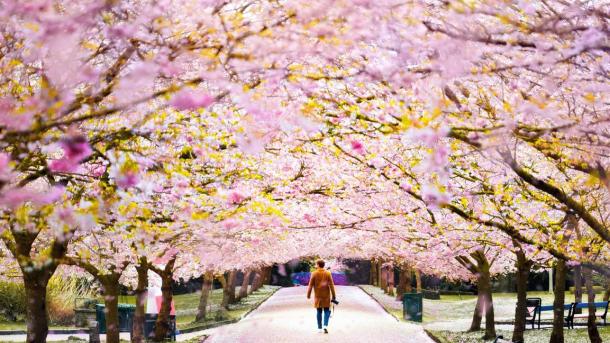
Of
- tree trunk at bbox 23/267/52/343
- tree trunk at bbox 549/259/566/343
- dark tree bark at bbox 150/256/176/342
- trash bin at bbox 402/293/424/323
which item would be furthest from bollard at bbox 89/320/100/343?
trash bin at bbox 402/293/424/323

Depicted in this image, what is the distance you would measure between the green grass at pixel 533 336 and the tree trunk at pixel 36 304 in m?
9.88

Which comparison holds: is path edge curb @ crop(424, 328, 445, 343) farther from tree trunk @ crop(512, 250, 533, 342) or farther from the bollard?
the bollard

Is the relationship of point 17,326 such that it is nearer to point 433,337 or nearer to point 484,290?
point 433,337

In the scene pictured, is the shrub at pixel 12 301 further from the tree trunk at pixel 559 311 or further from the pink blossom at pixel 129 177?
the pink blossom at pixel 129 177

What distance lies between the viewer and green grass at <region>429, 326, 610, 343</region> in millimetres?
18861

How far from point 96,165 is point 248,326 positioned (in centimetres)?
1469

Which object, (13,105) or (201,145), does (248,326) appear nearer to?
(201,145)

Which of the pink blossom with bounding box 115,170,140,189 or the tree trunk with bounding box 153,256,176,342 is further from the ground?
the pink blossom with bounding box 115,170,140,189

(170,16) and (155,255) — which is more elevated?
(170,16)

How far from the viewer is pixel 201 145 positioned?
1050 centimetres

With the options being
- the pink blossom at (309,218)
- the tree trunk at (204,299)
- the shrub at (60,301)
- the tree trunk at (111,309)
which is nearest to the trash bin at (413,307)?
the tree trunk at (204,299)

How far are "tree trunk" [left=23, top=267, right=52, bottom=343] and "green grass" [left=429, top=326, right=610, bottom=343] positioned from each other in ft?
32.4

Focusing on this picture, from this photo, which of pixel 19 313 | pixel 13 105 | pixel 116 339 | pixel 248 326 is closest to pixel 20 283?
pixel 19 313


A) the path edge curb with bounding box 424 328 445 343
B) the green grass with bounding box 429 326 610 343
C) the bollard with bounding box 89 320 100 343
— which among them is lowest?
the green grass with bounding box 429 326 610 343
